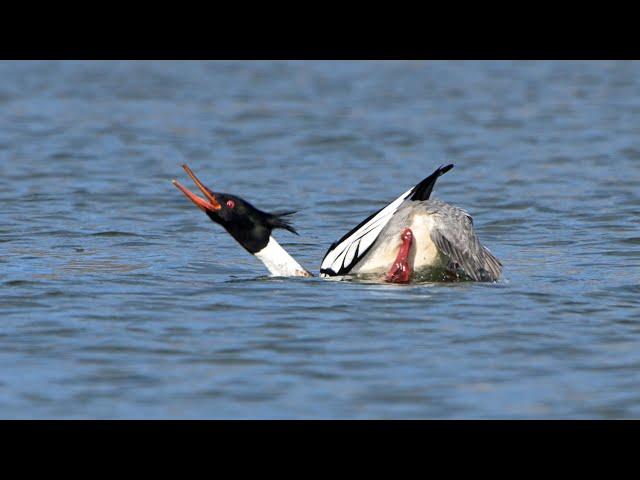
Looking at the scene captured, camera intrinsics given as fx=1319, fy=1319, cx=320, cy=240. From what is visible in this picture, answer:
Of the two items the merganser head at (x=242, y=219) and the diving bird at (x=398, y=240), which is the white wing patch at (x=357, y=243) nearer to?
the diving bird at (x=398, y=240)

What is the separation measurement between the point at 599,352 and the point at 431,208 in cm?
253

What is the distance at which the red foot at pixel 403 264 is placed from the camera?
1072cm

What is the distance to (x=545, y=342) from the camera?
8.95m

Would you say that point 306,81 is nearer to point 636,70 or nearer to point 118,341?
point 636,70

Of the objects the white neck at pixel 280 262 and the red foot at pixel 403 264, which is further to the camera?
the white neck at pixel 280 262

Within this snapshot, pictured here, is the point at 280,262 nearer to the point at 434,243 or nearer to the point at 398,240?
the point at 398,240

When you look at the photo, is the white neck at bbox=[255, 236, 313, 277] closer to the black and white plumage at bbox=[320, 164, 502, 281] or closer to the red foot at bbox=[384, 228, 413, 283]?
the black and white plumage at bbox=[320, 164, 502, 281]

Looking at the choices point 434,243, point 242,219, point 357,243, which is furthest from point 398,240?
point 242,219

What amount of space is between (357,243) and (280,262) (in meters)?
0.80

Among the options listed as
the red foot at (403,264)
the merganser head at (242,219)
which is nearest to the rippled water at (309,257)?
the red foot at (403,264)

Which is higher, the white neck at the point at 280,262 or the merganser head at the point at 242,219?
the merganser head at the point at 242,219

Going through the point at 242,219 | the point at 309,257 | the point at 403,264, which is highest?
the point at 242,219

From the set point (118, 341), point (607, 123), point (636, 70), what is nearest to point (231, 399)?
point (118, 341)

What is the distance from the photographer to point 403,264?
35.4 ft
